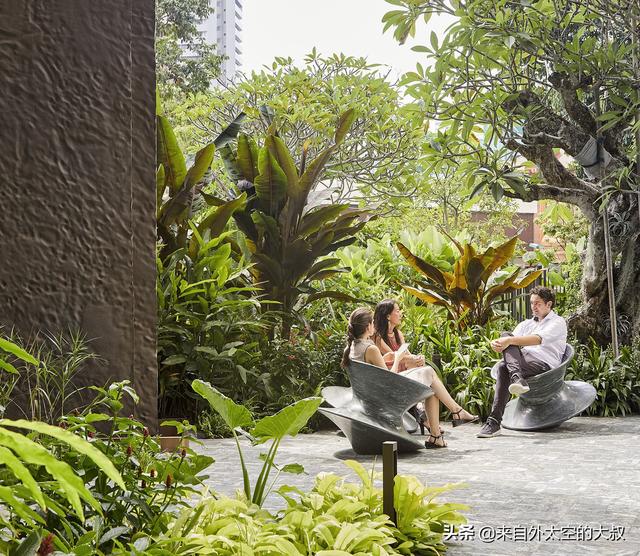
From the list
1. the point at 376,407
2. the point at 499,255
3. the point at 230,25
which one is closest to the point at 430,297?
the point at 499,255

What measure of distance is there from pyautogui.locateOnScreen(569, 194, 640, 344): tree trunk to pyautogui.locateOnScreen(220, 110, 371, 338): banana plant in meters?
3.11

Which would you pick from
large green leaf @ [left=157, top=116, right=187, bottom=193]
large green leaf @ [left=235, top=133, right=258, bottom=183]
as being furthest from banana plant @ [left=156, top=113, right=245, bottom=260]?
large green leaf @ [left=235, top=133, right=258, bottom=183]

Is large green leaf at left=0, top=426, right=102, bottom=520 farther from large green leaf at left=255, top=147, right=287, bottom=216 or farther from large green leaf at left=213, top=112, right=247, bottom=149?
large green leaf at left=213, top=112, right=247, bottom=149

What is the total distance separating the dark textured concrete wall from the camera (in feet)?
12.1

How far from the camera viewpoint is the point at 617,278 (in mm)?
10172

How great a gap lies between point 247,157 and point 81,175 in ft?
17.4

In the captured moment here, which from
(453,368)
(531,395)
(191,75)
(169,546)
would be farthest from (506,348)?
(191,75)

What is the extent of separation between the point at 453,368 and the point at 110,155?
584 cm

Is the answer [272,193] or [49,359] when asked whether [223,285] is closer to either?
[272,193]

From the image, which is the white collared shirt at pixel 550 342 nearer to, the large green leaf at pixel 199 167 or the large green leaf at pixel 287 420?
the large green leaf at pixel 199 167

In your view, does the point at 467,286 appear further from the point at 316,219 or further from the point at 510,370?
the point at 510,370

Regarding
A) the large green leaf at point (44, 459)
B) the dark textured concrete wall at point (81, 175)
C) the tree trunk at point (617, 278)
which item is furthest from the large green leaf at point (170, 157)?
the large green leaf at point (44, 459)

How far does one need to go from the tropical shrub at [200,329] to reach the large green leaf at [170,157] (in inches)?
22.5

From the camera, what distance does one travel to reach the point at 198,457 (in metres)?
3.00
